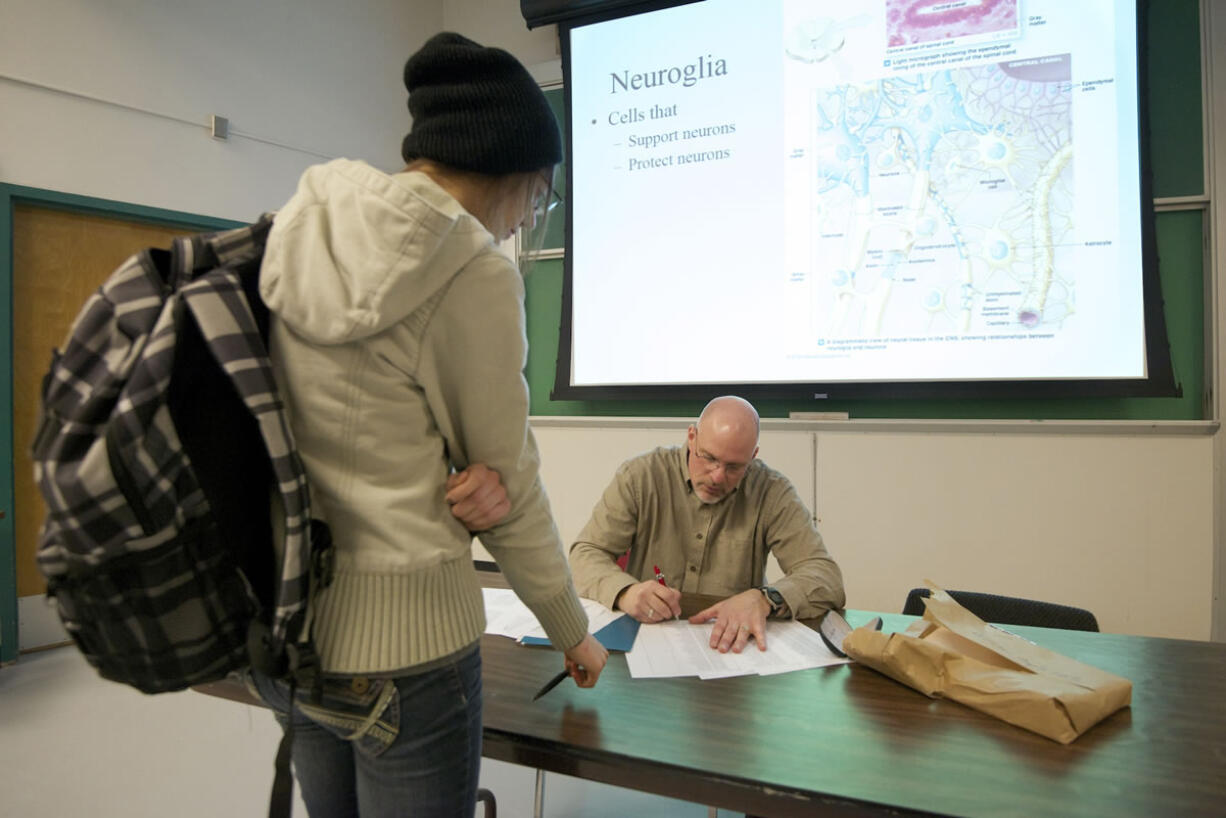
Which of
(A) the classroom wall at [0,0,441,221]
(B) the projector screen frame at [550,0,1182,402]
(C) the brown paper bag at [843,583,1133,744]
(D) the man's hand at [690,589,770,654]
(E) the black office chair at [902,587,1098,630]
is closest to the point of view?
(C) the brown paper bag at [843,583,1133,744]

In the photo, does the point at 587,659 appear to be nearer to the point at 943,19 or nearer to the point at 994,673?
the point at 994,673

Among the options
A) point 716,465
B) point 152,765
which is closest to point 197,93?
point 152,765

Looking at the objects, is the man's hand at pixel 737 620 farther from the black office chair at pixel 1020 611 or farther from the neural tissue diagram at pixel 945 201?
the neural tissue diagram at pixel 945 201

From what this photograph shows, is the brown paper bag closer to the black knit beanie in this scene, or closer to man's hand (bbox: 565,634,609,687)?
man's hand (bbox: 565,634,609,687)

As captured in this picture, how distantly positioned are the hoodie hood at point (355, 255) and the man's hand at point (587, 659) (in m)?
0.48

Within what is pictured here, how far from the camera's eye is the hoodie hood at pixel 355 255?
2.11 ft

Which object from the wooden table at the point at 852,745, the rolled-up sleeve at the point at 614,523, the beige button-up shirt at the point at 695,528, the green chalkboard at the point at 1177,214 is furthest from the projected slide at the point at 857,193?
the wooden table at the point at 852,745

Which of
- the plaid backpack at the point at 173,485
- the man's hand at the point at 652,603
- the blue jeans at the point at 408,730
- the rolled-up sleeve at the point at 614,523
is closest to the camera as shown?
the plaid backpack at the point at 173,485

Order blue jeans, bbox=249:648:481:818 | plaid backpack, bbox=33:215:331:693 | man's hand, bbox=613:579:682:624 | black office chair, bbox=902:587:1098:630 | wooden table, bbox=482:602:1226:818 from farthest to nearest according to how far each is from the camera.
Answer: black office chair, bbox=902:587:1098:630 < man's hand, bbox=613:579:682:624 < wooden table, bbox=482:602:1226:818 < blue jeans, bbox=249:648:481:818 < plaid backpack, bbox=33:215:331:693

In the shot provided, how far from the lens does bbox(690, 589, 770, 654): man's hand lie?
131 centimetres

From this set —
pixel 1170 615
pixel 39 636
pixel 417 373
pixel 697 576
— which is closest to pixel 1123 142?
pixel 1170 615

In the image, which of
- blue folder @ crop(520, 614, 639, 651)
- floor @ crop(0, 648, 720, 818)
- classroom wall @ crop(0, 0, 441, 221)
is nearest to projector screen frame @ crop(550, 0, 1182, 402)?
classroom wall @ crop(0, 0, 441, 221)

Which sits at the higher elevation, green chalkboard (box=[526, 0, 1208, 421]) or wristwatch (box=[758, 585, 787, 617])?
green chalkboard (box=[526, 0, 1208, 421])

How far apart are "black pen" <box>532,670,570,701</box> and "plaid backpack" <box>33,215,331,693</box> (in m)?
0.53
